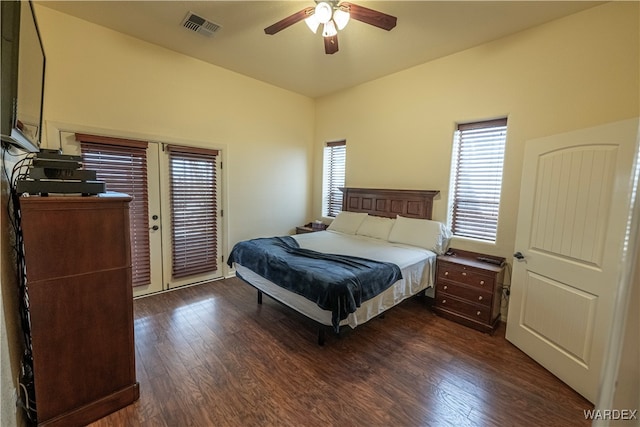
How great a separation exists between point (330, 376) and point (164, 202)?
2924 millimetres

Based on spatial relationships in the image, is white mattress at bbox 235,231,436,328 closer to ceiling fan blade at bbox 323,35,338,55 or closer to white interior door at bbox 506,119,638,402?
white interior door at bbox 506,119,638,402

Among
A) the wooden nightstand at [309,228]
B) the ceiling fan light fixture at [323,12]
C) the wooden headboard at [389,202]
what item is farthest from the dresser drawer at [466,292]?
the ceiling fan light fixture at [323,12]

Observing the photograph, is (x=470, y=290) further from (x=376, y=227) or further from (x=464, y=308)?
(x=376, y=227)

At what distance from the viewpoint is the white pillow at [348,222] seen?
165 inches

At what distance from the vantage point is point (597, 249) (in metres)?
1.92

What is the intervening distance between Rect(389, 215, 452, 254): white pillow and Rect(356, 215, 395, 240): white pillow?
4.7 inches

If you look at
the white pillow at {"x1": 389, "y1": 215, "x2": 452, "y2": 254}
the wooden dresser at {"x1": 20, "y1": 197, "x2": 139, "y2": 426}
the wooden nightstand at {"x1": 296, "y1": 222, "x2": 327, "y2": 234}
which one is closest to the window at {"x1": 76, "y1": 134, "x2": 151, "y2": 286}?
the wooden dresser at {"x1": 20, "y1": 197, "x2": 139, "y2": 426}

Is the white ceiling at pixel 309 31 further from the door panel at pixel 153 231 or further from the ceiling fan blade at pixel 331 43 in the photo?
the door panel at pixel 153 231

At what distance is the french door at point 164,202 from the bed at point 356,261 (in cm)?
86

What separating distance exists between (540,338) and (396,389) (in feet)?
4.59

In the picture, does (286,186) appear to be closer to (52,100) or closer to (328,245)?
(328,245)

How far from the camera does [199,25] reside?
9.34 ft

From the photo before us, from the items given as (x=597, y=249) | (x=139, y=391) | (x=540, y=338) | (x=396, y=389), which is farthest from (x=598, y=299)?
(x=139, y=391)

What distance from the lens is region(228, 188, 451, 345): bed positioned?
229 cm
